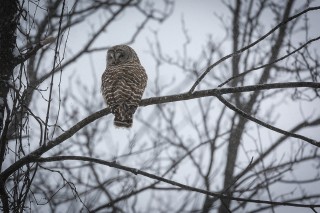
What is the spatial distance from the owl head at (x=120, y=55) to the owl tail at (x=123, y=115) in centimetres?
176

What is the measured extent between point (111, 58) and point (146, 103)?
280 cm

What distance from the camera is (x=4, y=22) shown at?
3.03 meters

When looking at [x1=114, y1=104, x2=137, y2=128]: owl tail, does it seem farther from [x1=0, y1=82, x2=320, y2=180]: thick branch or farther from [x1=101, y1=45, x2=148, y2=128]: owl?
[x1=0, y1=82, x2=320, y2=180]: thick branch

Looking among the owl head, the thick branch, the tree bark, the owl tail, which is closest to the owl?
the owl tail

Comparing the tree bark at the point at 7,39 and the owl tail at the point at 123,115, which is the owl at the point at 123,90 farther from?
the tree bark at the point at 7,39

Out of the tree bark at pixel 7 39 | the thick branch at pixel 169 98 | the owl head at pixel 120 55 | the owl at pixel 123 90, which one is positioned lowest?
the thick branch at pixel 169 98

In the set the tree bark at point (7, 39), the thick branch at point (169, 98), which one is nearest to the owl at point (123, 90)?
the thick branch at point (169, 98)

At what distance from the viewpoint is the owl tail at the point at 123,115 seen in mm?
4449

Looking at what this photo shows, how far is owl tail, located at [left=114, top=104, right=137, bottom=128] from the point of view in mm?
4449

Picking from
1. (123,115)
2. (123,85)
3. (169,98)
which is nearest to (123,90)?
(123,85)

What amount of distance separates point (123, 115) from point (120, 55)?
215 centimetres

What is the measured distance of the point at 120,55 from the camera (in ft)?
20.8

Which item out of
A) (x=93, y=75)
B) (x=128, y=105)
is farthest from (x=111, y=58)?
(x=128, y=105)

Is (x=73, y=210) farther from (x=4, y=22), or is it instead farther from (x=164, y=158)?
(x=164, y=158)
